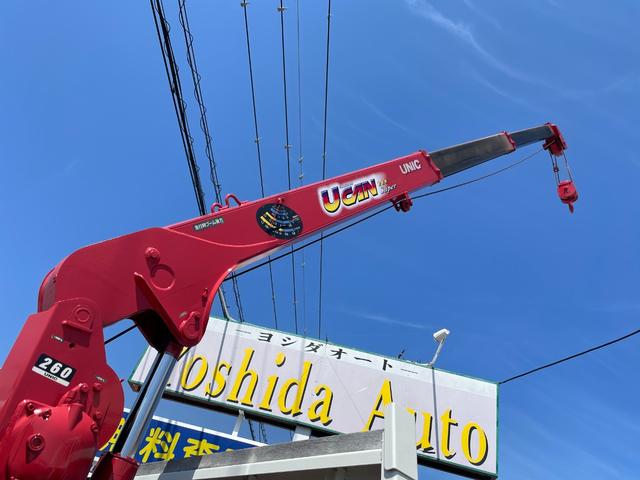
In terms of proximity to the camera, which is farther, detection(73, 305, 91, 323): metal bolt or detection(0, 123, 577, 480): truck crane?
detection(73, 305, 91, 323): metal bolt

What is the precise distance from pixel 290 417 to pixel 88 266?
7.46 m

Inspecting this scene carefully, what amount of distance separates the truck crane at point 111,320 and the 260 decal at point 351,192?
0.03 metres

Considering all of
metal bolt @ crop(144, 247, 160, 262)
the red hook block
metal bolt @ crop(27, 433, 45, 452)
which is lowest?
metal bolt @ crop(27, 433, 45, 452)

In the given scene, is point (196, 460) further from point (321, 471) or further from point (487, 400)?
point (487, 400)

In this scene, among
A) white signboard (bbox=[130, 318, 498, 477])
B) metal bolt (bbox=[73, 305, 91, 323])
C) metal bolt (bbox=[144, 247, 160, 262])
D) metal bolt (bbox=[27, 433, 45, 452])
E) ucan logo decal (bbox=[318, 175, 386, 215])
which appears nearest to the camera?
metal bolt (bbox=[27, 433, 45, 452])

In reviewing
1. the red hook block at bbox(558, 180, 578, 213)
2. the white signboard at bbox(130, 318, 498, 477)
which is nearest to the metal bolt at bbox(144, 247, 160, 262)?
Answer: the white signboard at bbox(130, 318, 498, 477)

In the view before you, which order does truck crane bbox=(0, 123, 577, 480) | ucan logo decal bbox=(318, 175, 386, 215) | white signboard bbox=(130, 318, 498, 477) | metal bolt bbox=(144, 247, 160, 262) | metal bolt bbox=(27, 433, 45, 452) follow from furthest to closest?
white signboard bbox=(130, 318, 498, 477)
ucan logo decal bbox=(318, 175, 386, 215)
metal bolt bbox=(144, 247, 160, 262)
truck crane bbox=(0, 123, 577, 480)
metal bolt bbox=(27, 433, 45, 452)

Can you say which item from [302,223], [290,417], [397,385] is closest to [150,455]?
[290,417]

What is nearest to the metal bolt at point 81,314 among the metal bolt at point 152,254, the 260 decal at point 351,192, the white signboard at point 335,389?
the metal bolt at point 152,254

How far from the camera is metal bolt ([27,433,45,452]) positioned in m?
3.05

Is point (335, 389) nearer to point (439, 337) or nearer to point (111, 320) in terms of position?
point (439, 337)

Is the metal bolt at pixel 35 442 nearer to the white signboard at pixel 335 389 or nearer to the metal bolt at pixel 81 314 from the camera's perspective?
the metal bolt at pixel 81 314

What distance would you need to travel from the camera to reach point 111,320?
397 centimetres

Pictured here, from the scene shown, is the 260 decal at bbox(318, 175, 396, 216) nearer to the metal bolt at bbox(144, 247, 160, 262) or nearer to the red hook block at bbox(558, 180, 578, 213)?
the metal bolt at bbox(144, 247, 160, 262)
